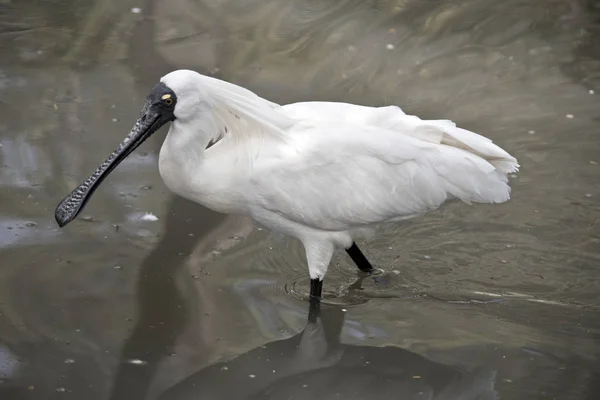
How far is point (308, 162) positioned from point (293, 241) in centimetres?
95

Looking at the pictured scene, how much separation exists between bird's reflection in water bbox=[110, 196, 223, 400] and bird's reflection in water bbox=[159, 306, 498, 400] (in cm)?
20

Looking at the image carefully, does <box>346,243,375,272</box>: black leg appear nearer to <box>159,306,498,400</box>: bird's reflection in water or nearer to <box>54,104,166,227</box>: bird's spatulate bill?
<box>159,306,498,400</box>: bird's reflection in water

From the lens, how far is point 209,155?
5.06 meters

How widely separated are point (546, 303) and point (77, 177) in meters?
2.87

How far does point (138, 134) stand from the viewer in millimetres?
4973

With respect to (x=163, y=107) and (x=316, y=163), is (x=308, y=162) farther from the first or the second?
(x=163, y=107)

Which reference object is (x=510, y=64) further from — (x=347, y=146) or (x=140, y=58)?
(x=347, y=146)

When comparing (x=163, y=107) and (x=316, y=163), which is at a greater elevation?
(x=163, y=107)

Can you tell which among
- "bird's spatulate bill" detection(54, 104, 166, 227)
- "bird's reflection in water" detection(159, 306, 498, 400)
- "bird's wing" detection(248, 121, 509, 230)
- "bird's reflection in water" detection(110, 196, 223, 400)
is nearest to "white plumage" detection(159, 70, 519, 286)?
"bird's wing" detection(248, 121, 509, 230)

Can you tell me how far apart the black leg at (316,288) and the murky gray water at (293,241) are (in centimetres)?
8

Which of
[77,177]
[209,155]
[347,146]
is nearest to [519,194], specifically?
[347,146]

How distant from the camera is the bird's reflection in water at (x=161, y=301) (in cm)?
466

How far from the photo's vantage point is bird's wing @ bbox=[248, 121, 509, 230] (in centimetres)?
500

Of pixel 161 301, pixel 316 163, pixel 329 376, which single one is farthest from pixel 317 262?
pixel 161 301
